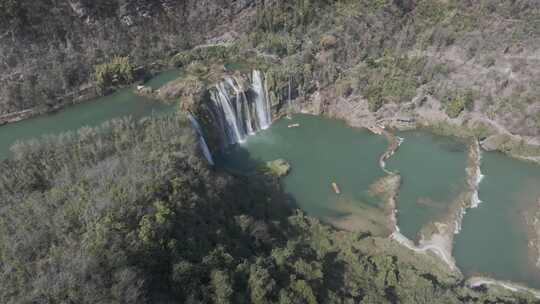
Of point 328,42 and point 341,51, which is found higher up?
point 328,42

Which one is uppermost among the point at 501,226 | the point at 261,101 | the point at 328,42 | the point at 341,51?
the point at 328,42

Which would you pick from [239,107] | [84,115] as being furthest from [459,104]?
[84,115]

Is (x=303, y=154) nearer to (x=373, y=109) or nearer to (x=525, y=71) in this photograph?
(x=373, y=109)

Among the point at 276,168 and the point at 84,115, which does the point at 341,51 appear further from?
the point at 84,115

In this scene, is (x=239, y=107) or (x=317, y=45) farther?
(x=317, y=45)

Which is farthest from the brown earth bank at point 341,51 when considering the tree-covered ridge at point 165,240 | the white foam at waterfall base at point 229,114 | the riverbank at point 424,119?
the tree-covered ridge at point 165,240

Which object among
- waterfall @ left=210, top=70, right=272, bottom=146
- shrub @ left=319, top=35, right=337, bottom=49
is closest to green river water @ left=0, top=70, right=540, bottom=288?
waterfall @ left=210, top=70, right=272, bottom=146

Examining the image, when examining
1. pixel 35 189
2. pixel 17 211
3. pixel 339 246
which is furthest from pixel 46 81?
pixel 339 246
